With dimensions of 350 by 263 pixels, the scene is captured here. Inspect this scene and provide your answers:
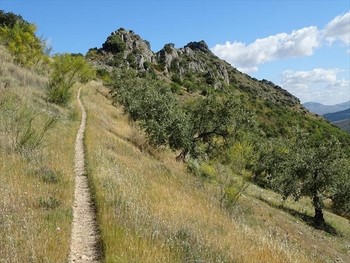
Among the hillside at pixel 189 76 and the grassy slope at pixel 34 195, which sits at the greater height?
the hillside at pixel 189 76

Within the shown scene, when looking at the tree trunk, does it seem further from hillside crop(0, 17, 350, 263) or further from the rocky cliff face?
the rocky cliff face

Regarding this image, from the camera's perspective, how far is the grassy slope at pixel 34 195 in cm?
689

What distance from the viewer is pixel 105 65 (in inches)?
4333

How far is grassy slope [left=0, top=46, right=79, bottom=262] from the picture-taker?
6891 mm

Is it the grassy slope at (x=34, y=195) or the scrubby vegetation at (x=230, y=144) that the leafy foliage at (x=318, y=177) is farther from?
the grassy slope at (x=34, y=195)

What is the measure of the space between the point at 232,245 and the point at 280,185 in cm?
2654

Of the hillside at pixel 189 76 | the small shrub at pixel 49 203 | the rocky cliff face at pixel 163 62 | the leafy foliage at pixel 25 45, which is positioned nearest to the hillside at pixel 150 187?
the small shrub at pixel 49 203

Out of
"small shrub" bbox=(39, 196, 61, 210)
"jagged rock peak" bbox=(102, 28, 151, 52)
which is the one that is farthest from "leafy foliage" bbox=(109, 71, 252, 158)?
"jagged rock peak" bbox=(102, 28, 151, 52)

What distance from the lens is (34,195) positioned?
9.92 metres

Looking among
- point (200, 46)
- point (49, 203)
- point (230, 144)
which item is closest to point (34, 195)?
point (49, 203)

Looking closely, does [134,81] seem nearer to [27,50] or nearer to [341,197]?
[27,50]

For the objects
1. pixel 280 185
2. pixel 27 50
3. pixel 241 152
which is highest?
pixel 27 50

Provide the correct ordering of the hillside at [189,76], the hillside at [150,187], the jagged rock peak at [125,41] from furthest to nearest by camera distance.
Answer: the jagged rock peak at [125,41] → the hillside at [189,76] → the hillside at [150,187]

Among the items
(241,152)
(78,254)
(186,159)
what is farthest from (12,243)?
(186,159)
